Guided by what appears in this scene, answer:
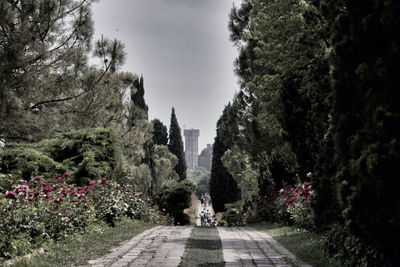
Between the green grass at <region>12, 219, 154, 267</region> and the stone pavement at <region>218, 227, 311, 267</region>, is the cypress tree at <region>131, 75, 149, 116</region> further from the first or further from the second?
the stone pavement at <region>218, 227, 311, 267</region>

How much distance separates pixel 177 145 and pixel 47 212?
46.3m

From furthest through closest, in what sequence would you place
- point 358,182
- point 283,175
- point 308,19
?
point 283,175 < point 308,19 < point 358,182

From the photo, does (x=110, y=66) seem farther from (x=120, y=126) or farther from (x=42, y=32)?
(x=120, y=126)

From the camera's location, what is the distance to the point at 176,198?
62.9ft

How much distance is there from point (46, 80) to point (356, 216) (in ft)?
32.2

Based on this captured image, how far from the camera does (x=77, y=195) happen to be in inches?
294

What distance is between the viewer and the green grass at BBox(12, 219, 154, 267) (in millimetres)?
4676

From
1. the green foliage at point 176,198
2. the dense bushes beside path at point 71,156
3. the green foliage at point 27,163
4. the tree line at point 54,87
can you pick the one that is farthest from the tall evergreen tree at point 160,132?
the green foliage at point 27,163

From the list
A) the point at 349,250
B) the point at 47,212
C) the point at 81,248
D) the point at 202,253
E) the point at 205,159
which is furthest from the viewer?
the point at 205,159

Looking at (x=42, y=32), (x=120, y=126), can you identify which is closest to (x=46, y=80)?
(x=42, y=32)

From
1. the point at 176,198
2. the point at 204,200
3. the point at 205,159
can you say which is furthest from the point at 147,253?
the point at 205,159

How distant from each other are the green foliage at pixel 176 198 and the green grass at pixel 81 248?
1080 centimetres

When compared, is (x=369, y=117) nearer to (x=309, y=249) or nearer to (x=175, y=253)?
(x=309, y=249)

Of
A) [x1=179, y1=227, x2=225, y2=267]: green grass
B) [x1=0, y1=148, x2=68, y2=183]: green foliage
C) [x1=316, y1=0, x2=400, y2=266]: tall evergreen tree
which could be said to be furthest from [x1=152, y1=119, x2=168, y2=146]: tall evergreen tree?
[x1=316, y1=0, x2=400, y2=266]: tall evergreen tree
